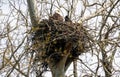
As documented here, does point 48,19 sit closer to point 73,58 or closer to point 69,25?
point 69,25

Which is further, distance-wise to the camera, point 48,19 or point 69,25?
point 48,19

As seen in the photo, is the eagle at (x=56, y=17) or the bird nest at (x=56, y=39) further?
the eagle at (x=56, y=17)

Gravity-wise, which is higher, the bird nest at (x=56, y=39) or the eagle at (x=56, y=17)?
the eagle at (x=56, y=17)

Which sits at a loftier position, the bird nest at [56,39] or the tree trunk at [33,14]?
the tree trunk at [33,14]

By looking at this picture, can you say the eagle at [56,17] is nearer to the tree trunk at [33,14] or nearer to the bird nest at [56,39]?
the bird nest at [56,39]

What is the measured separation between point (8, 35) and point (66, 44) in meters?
2.24

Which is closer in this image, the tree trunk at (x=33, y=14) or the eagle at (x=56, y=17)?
the tree trunk at (x=33, y=14)

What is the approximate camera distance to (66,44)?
216 inches

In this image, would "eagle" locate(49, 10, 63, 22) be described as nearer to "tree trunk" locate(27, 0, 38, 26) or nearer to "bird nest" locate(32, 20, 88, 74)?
"bird nest" locate(32, 20, 88, 74)

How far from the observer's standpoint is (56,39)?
5.52m

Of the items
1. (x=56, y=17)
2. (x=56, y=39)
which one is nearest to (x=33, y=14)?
(x=56, y=39)

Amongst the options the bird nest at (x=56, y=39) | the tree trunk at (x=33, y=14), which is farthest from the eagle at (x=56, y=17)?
the tree trunk at (x=33, y=14)

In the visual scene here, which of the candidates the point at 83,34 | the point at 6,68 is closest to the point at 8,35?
the point at 6,68

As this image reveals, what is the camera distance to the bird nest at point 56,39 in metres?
5.34
